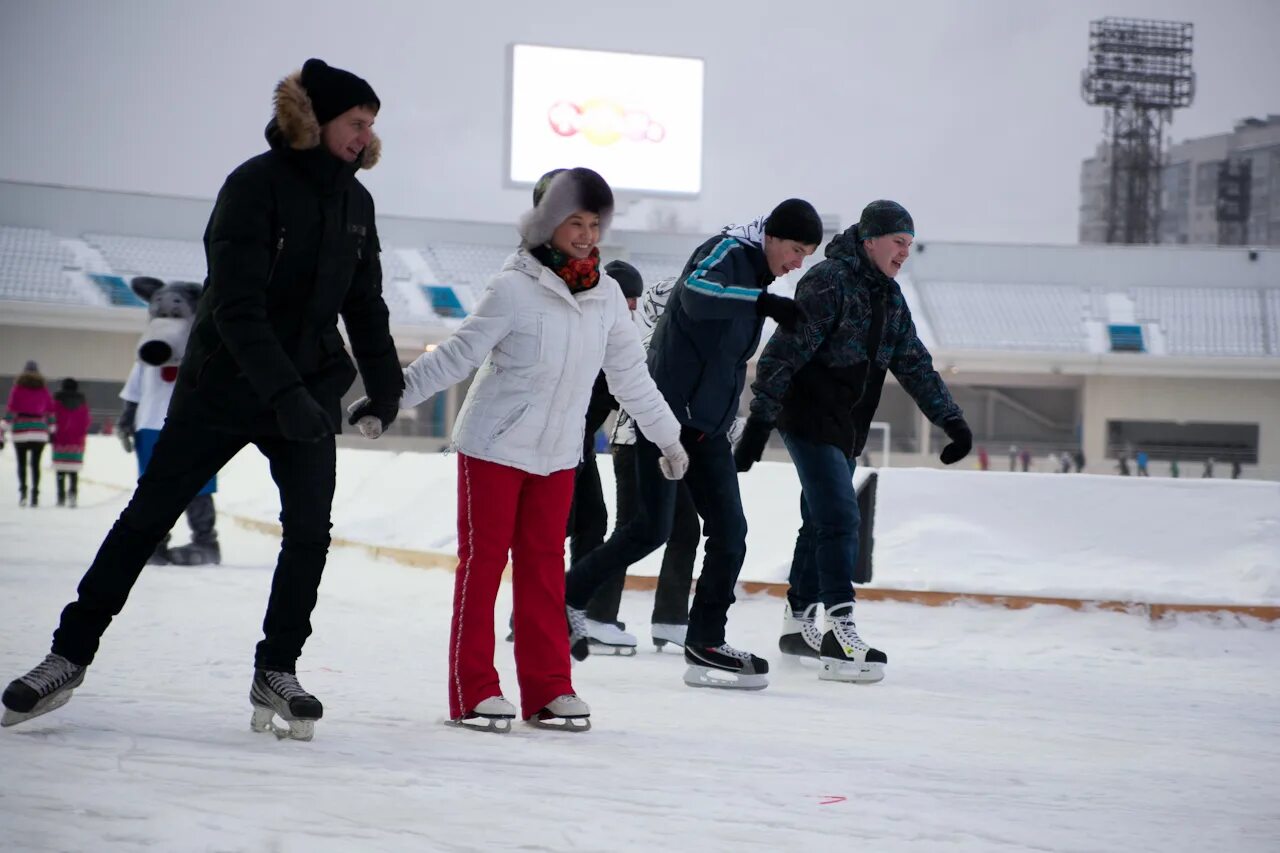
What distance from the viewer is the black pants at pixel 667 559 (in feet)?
16.1

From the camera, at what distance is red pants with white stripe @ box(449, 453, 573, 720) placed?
3.22 m

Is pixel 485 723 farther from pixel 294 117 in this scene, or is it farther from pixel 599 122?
pixel 599 122

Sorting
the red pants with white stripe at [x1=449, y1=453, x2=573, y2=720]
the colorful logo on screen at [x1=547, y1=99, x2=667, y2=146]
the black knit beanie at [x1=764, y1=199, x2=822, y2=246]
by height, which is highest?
the colorful logo on screen at [x1=547, y1=99, x2=667, y2=146]

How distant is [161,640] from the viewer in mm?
4516

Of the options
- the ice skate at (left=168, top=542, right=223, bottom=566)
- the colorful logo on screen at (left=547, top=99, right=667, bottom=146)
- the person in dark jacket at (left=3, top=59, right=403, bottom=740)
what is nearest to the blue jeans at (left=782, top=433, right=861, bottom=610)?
the person in dark jacket at (left=3, top=59, right=403, bottom=740)

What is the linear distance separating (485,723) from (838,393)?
1.70 meters

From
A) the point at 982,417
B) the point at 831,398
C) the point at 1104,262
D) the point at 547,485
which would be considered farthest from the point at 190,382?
the point at 1104,262

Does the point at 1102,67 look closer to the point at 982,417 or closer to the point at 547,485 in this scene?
the point at 982,417

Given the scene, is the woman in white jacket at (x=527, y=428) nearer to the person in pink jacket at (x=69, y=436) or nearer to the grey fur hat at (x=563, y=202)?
the grey fur hat at (x=563, y=202)

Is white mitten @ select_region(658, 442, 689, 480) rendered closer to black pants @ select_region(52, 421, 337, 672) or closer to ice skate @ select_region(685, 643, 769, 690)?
ice skate @ select_region(685, 643, 769, 690)

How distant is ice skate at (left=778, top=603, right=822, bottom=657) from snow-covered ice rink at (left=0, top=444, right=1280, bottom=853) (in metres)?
0.12

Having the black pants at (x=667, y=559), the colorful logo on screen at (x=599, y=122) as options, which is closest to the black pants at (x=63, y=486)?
the black pants at (x=667, y=559)

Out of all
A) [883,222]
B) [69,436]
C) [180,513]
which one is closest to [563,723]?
[180,513]

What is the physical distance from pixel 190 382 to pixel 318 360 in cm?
26
